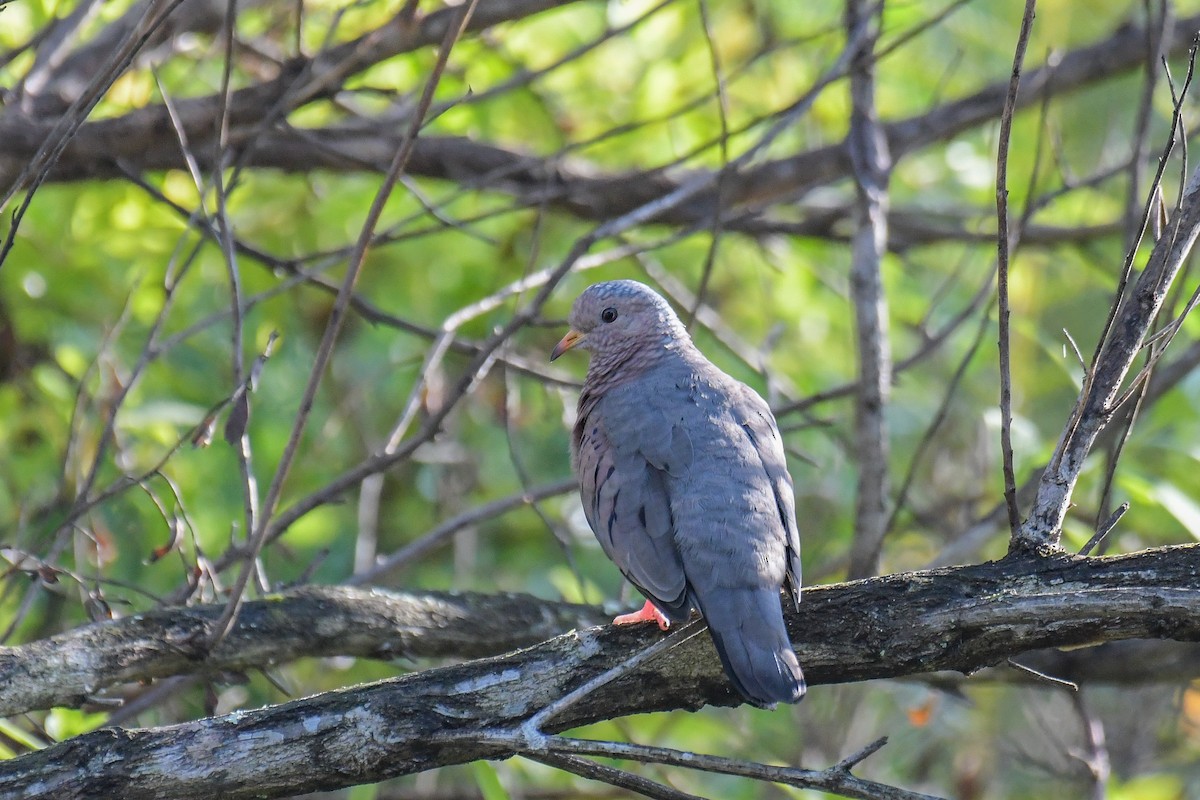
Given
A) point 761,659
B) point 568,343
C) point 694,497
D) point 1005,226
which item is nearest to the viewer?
point 1005,226

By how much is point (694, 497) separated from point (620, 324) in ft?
3.87

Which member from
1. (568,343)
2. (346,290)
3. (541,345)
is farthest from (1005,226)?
(541,345)

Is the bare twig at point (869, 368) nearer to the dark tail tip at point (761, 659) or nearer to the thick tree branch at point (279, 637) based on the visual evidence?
the thick tree branch at point (279, 637)

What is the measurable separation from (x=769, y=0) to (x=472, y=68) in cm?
216

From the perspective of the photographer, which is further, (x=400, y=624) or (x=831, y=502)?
(x=831, y=502)

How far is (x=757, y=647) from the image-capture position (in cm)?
280

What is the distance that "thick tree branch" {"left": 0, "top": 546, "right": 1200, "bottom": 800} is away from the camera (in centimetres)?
264

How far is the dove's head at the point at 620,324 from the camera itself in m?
4.29

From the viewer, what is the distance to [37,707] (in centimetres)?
307

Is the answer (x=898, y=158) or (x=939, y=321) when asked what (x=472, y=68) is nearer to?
(x=898, y=158)

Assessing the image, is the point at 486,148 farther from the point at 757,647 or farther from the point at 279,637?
the point at 757,647

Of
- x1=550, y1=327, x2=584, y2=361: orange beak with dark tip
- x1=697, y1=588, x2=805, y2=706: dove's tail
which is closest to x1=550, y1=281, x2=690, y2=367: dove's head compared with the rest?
x1=550, y1=327, x2=584, y2=361: orange beak with dark tip

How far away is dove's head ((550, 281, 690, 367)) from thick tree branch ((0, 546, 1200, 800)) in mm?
1501

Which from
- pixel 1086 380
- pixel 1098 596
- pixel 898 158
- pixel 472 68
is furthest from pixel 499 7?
pixel 1098 596
